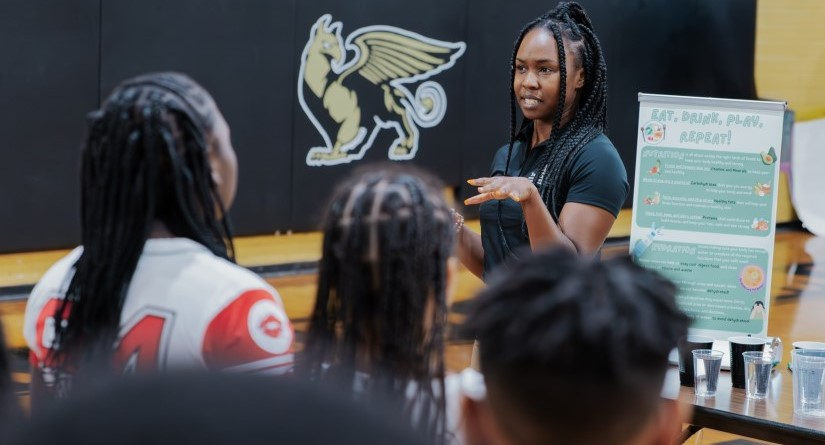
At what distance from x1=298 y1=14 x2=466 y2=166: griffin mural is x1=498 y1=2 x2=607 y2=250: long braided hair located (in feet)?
15.2

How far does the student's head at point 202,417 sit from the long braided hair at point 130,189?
3.41 ft

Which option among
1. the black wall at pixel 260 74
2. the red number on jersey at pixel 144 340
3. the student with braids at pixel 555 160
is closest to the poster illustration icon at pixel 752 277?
the student with braids at pixel 555 160

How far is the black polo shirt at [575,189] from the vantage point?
2580 millimetres

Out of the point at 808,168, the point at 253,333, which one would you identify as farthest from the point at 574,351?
the point at 808,168

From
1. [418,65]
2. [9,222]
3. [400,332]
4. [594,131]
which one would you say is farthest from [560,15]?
[418,65]

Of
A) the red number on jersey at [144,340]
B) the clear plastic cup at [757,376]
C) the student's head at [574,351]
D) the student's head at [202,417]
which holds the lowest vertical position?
the clear plastic cup at [757,376]

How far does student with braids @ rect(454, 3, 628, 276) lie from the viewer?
8.40 ft

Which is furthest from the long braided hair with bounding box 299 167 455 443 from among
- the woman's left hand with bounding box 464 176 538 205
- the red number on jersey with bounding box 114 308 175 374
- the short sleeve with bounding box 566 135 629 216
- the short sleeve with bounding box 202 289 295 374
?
the short sleeve with bounding box 566 135 629 216

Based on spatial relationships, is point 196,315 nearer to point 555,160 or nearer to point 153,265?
point 153,265

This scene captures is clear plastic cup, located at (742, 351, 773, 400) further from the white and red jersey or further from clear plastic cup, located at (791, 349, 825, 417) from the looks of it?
the white and red jersey

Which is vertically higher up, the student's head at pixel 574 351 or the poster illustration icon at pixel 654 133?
the poster illustration icon at pixel 654 133

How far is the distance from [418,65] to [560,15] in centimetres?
512

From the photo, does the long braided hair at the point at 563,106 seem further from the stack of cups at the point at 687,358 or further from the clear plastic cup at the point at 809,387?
the clear plastic cup at the point at 809,387

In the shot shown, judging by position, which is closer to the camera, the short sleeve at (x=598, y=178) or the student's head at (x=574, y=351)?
the student's head at (x=574, y=351)
